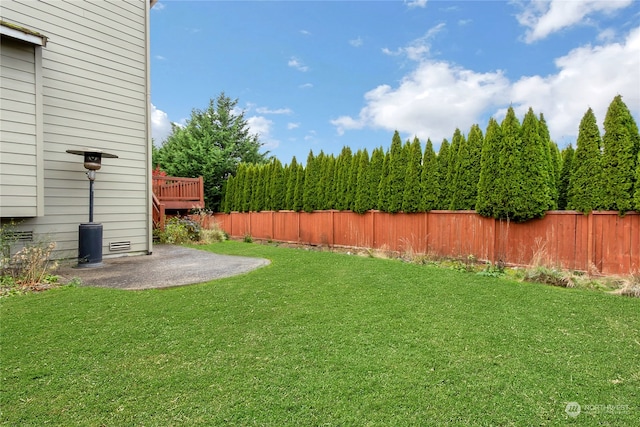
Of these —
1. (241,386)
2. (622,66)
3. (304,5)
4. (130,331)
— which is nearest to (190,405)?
(241,386)

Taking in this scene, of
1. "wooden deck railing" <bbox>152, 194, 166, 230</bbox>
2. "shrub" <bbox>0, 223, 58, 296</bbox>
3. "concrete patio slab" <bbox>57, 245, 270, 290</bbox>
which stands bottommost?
"concrete patio slab" <bbox>57, 245, 270, 290</bbox>

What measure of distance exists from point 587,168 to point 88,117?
9.73 metres

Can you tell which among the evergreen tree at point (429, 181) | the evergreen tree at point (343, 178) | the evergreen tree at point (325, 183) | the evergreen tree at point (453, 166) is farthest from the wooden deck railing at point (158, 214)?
the evergreen tree at point (453, 166)

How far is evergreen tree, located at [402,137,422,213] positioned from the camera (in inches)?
335

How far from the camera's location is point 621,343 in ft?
9.13

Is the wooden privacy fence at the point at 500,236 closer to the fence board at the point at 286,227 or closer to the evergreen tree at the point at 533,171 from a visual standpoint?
the evergreen tree at the point at 533,171

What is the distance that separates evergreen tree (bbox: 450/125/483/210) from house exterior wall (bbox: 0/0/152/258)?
738 cm

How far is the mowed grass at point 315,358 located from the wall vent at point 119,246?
9.76 feet

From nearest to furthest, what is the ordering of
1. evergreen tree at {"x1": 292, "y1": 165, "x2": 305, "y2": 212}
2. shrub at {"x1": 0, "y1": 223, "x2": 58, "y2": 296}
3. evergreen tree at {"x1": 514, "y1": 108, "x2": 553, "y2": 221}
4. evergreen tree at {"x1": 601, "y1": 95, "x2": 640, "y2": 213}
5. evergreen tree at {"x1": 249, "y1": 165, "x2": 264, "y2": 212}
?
shrub at {"x1": 0, "y1": 223, "x2": 58, "y2": 296} → evergreen tree at {"x1": 601, "y1": 95, "x2": 640, "y2": 213} → evergreen tree at {"x1": 514, "y1": 108, "x2": 553, "y2": 221} → evergreen tree at {"x1": 292, "y1": 165, "x2": 305, "y2": 212} → evergreen tree at {"x1": 249, "y1": 165, "x2": 264, "y2": 212}

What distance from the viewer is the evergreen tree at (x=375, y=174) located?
31.3 ft

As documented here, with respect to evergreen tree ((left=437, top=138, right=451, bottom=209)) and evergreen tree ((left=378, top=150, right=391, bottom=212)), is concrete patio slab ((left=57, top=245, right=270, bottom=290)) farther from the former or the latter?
evergreen tree ((left=437, top=138, right=451, bottom=209))

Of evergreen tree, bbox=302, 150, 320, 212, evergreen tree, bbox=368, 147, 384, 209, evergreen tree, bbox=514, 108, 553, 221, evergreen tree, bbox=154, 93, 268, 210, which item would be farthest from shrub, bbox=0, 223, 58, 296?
evergreen tree, bbox=154, 93, 268, 210

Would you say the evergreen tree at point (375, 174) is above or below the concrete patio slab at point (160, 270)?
above

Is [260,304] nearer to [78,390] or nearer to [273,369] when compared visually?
[273,369]
